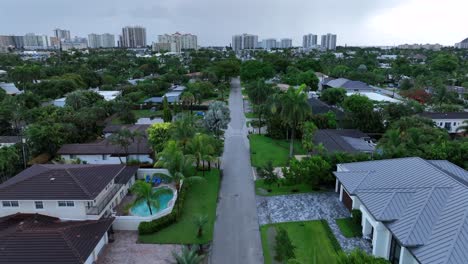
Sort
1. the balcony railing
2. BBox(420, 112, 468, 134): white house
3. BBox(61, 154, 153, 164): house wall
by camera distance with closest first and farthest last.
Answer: the balcony railing
BBox(61, 154, 153, 164): house wall
BBox(420, 112, 468, 134): white house

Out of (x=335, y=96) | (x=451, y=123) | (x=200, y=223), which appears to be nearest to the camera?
(x=200, y=223)

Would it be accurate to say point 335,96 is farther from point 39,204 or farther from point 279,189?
point 39,204

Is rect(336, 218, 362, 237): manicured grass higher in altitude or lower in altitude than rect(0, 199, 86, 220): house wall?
lower

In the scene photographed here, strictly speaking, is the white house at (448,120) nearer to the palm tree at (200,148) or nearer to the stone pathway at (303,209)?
the stone pathway at (303,209)

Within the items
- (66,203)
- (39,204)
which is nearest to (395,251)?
(66,203)

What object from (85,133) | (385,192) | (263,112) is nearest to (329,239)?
(385,192)

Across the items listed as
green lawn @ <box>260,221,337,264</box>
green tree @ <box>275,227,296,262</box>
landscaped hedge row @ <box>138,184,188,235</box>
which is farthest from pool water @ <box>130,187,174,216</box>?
green tree @ <box>275,227,296,262</box>

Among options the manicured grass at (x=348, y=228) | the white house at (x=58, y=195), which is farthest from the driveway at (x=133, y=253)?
the manicured grass at (x=348, y=228)

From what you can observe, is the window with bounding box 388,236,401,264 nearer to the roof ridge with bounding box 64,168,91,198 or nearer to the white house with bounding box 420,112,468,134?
the roof ridge with bounding box 64,168,91,198
